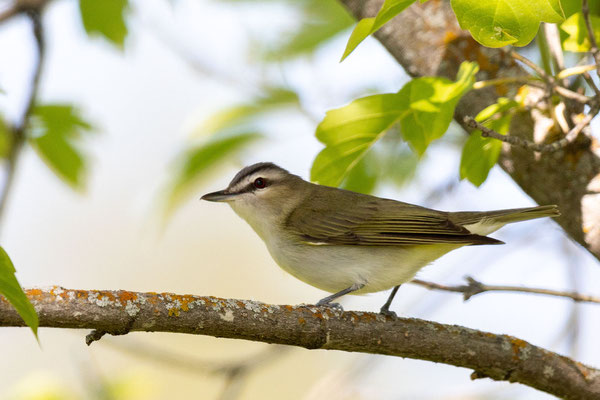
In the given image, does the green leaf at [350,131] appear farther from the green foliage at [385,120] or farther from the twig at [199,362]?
the twig at [199,362]

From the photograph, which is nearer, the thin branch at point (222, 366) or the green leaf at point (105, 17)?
the thin branch at point (222, 366)

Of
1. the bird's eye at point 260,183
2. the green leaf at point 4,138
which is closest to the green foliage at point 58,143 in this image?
the green leaf at point 4,138

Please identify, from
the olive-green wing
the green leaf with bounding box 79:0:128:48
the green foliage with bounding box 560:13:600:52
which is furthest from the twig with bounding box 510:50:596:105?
the green leaf with bounding box 79:0:128:48

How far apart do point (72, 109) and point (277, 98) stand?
143cm

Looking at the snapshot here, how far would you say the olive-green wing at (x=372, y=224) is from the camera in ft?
12.6

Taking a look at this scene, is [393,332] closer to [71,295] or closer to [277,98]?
[71,295]

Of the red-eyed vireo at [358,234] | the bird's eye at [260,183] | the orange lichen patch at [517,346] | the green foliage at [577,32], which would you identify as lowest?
the orange lichen patch at [517,346]

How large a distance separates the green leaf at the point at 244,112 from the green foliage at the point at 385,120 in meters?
1.20

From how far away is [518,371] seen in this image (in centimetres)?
298

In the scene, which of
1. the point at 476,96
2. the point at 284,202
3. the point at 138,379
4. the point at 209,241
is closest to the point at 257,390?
the point at 209,241

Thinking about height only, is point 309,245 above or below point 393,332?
above

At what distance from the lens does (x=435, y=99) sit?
275 centimetres

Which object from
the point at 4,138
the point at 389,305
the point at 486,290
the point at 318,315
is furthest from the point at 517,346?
the point at 4,138

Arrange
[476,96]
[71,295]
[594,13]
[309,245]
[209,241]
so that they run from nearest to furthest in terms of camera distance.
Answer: [71,295] < [594,13] < [476,96] < [309,245] < [209,241]
